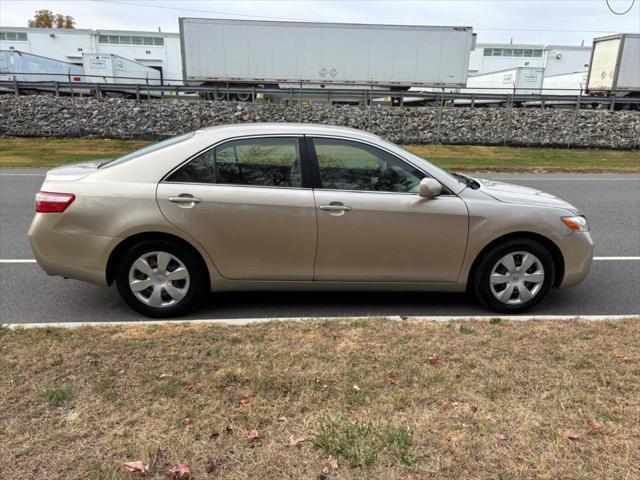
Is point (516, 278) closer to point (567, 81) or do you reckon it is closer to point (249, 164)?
point (249, 164)

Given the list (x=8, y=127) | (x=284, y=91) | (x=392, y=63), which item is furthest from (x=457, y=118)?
(x=8, y=127)

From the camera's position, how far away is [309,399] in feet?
9.45

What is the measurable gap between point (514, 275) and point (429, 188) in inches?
44.0

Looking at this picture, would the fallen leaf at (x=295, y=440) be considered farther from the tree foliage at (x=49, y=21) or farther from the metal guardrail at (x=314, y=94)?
the tree foliage at (x=49, y=21)

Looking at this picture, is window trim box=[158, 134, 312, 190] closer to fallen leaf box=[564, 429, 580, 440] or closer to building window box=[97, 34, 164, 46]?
fallen leaf box=[564, 429, 580, 440]

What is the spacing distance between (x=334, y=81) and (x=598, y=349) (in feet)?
74.7

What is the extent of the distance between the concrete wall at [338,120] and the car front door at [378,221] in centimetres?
1737

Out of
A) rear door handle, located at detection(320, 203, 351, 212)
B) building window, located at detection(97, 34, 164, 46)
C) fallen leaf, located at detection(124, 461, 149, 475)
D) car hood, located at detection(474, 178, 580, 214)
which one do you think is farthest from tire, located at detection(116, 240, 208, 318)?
building window, located at detection(97, 34, 164, 46)

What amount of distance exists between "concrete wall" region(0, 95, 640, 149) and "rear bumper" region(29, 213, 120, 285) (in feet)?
56.7

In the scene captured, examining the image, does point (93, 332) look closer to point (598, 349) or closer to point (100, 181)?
point (100, 181)

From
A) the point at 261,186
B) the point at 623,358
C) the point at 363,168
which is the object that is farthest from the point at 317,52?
the point at 623,358

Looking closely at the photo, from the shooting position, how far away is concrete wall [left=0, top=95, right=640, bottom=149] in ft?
68.8

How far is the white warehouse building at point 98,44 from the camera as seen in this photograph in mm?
43250

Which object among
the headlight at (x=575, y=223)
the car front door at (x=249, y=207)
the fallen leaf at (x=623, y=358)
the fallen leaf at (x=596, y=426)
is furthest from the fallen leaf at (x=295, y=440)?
the headlight at (x=575, y=223)
